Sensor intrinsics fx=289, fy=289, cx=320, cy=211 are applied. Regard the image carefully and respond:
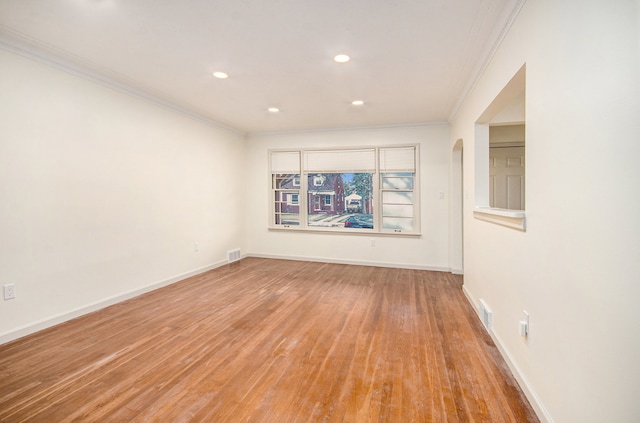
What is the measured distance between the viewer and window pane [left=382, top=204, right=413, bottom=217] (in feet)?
17.5

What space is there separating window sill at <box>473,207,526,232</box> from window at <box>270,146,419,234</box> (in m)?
2.40

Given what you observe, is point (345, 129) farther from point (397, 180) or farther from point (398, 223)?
point (398, 223)

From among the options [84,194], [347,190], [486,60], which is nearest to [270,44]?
[486,60]

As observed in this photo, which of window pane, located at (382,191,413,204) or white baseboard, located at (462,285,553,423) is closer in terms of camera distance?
white baseboard, located at (462,285,553,423)

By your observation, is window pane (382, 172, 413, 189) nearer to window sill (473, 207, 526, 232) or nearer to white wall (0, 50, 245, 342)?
window sill (473, 207, 526, 232)

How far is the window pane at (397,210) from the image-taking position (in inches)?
211

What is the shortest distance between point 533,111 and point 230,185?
16.4ft

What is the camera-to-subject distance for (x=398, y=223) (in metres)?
5.40

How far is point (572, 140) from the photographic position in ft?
4.29

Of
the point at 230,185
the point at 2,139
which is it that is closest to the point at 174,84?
the point at 2,139

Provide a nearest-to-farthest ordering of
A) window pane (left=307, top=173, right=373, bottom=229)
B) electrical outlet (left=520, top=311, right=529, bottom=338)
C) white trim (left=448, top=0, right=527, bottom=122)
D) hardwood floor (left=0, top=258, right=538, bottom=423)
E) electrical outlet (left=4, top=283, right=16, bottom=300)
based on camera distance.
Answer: hardwood floor (left=0, top=258, right=538, bottom=423), electrical outlet (left=520, top=311, right=529, bottom=338), white trim (left=448, top=0, right=527, bottom=122), electrical outlet (left=4, top=283, right=16, bottom=300), window pane (left=307, top=173, right=373, bottom=229)

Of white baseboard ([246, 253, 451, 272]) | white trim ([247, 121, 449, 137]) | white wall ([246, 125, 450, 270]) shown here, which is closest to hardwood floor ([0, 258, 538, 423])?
white baseboard ([246, 253, 451, 272])

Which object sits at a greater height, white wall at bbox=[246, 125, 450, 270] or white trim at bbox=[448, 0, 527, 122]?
white trim at bbox=[448, 0, 527, 122]

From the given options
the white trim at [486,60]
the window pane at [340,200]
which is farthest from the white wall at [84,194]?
the white trim at [486,60]
